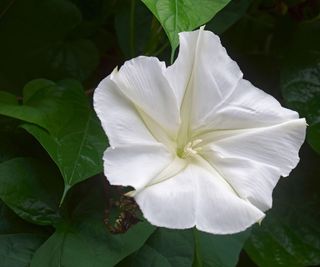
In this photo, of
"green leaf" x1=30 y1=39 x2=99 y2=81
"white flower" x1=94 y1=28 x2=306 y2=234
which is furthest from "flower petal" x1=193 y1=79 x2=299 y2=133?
"green leaf" x1=30 y1=39 x2=99 y2=81

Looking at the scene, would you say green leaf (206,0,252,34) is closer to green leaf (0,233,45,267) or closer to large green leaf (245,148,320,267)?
large green leaf (245,148,320,267)

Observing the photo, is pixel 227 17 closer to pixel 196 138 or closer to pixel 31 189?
pixel 196 138

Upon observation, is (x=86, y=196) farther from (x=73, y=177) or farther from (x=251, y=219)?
(x=251, y=219)

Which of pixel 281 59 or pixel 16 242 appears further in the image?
pixel 281 59

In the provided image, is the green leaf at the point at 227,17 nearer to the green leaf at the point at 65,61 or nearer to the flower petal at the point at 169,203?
the green leaf at the point at 65,61

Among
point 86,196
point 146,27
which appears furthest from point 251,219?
point 146,27

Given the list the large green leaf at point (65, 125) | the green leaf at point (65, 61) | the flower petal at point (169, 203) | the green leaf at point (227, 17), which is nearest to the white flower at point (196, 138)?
the flower petal at point (169, 203)
